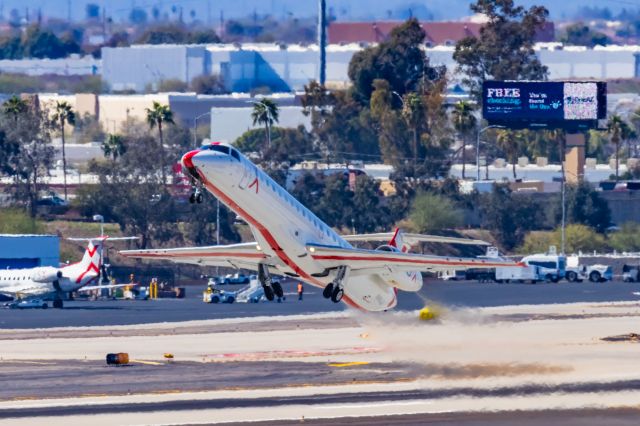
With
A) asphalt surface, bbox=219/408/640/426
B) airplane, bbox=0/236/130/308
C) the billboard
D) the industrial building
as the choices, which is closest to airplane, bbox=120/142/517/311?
asphalt surface, bbox=219/408/640/426

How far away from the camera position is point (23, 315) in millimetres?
121062

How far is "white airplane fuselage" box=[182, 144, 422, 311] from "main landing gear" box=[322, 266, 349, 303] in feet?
2.01

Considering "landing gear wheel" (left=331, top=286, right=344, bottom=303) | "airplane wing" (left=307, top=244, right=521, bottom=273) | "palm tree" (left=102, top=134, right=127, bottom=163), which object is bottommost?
"landing gear wheel" (left=331, top=286, right=344, bottom=303)

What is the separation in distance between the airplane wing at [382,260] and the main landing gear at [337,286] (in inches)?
16.0

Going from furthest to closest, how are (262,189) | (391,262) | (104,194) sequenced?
(104,194) < (391,262) < (262,189)

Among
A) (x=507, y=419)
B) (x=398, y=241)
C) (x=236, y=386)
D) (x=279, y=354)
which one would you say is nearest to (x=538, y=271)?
(x=279, y=354)

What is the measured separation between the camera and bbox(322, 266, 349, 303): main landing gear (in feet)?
248

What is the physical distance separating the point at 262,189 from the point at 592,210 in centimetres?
11949

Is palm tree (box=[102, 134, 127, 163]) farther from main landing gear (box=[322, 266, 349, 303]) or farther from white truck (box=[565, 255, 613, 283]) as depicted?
main landing gear (box=[322, 266, 349, 303])

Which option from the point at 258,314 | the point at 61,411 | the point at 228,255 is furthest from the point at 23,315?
the point at 61,411

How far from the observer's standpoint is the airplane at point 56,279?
129750 millimetres

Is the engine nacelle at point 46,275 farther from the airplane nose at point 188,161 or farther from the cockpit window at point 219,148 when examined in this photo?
the airplane nose at point 188,161

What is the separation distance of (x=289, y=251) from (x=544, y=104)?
116105 millimetres

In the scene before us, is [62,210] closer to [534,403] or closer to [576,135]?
[576,135]
